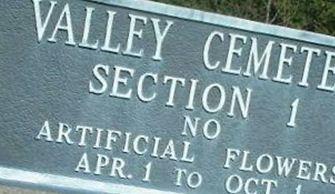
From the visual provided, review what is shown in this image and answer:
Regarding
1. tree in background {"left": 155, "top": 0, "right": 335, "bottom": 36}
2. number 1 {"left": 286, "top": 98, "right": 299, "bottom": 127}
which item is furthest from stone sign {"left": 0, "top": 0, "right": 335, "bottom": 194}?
tree in background {"left": 155, "top": 0, "right": 335, "bottom": 36}

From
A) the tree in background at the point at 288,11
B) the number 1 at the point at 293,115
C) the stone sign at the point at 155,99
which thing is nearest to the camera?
the stone sign at the point at 155,99

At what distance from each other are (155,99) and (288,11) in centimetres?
391

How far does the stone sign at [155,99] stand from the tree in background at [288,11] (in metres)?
3.56

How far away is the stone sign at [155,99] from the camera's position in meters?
4.33

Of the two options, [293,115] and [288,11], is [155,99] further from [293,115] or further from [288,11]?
[288,11]

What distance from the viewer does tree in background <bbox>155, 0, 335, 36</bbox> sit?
8.07m

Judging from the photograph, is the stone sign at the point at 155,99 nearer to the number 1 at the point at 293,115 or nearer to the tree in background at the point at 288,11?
the number 1 at the point at 293,115

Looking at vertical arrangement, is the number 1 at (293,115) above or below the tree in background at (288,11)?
Answer: below

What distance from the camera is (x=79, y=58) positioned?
4.34 metres

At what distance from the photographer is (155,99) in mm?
4426

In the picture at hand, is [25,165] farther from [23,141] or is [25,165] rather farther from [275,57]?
[275,57]

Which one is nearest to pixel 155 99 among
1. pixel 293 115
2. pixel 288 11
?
pixel 293 115

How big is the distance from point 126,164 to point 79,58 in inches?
20.4

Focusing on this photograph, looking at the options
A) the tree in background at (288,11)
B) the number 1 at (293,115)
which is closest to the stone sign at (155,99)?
the number 1 at (293,115)
